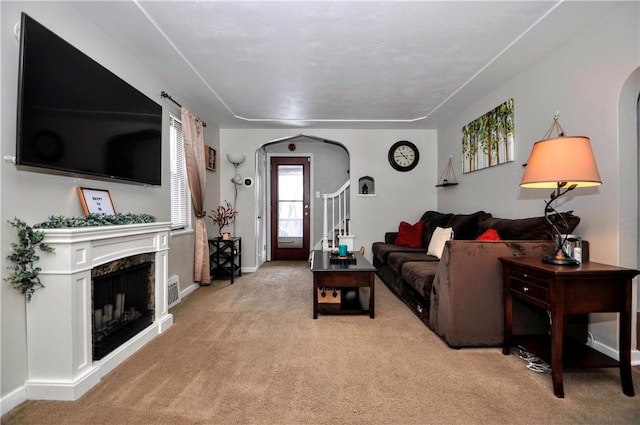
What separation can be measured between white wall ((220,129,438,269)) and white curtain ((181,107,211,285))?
118 cm

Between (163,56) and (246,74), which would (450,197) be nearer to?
(246,74)

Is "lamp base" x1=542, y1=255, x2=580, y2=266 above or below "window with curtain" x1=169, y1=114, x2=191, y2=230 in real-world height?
Answer: below

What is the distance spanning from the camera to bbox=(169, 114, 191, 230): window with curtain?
3834 mm

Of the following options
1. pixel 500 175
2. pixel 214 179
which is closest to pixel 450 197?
pixel 500 175

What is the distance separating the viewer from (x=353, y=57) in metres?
2.93

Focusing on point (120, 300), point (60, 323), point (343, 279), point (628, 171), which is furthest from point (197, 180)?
point (628, 171)

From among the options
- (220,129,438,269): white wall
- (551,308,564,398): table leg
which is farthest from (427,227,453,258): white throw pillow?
(551,308,564,398): table leg

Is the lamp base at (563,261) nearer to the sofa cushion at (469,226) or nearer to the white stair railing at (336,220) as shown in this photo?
the sofa cushion at (469,226)

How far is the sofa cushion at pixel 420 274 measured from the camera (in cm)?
287

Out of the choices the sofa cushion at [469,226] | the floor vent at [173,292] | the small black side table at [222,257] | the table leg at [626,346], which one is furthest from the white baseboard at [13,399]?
the sofa cushion at [469,226]

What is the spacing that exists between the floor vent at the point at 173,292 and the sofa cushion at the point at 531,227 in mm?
3413

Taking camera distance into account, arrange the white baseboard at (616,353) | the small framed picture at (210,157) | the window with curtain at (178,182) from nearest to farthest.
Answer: the white baseboard at (616,353), the window with curtain at (178,182), the small framed picture at (210,157)

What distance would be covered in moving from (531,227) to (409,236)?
2321 mm

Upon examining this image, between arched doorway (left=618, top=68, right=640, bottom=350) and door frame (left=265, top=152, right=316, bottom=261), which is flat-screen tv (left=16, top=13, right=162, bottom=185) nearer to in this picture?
arched doorway (left=618, top=68, right=640, bottom=350)
